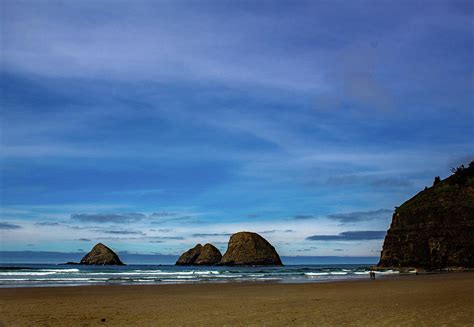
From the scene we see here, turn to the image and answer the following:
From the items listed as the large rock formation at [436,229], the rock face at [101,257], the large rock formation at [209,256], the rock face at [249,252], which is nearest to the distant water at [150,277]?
the large rock formation at [436,229]

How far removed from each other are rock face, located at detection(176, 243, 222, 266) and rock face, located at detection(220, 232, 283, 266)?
8.20 m

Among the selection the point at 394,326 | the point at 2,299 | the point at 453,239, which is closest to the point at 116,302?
the point at 2,299

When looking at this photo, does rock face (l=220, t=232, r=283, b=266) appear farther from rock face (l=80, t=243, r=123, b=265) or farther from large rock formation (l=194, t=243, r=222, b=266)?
rock face (l=80, t=243, r=123, b=265)

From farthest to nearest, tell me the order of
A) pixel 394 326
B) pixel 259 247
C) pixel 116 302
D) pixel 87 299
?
pixel 259 247
pixel 87 299
pixel 116 302
pixel 394 326

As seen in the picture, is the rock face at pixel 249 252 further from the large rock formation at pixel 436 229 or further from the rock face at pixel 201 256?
the large rock formation at pixel 436 229

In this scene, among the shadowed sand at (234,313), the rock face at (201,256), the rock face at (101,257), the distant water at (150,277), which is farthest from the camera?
the rock face at (201,256)

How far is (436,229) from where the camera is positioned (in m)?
78.9

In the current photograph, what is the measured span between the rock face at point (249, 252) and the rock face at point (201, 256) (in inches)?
323

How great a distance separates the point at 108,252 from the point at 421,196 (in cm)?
10601

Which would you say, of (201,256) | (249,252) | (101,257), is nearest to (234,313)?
(249,252)

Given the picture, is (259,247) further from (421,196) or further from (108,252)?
(421,196)

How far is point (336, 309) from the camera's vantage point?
1839 centimetres

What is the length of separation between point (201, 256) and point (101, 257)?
110 ft

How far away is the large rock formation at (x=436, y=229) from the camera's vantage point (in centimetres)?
7562
